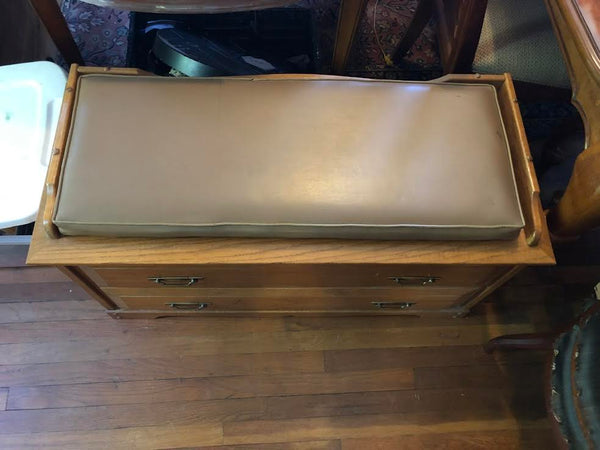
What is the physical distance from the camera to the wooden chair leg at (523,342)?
1000 millimetres

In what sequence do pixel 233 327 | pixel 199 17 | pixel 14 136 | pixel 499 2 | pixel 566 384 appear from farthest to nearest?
pixel 199 17 < pixel 233 327 < pixel 499 2 < pixel 14 136 < pixel 566 384

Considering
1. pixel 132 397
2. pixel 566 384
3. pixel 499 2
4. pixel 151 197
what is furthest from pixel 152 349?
pixel 499 2

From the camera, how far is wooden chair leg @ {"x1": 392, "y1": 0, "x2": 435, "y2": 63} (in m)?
1.31

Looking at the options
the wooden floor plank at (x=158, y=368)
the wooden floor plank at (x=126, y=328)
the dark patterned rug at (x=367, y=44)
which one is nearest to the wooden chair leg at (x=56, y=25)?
the dark patterned rug at (x=367, y=44)

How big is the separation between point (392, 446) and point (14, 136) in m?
1.10

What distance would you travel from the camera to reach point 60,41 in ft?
3.78

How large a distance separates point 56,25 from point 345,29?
67 cm

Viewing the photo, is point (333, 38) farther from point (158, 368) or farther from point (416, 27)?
point (158, 368)

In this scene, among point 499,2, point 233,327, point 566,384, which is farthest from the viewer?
point 233,327

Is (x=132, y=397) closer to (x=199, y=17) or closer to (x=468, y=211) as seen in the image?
(x=468, y=211)

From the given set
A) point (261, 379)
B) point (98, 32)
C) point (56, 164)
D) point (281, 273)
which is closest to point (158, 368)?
point (261, 379)

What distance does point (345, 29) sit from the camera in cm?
116

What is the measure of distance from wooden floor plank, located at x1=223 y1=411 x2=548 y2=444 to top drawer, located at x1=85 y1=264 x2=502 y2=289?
38 cm

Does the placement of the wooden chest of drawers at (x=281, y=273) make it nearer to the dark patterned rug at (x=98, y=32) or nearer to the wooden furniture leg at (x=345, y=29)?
the wooden furniture leg at (x=345, y=29)
